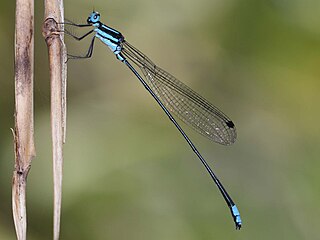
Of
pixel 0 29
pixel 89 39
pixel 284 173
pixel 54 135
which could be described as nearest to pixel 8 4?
pixel 0 29

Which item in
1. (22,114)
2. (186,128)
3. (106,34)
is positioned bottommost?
(22,114)

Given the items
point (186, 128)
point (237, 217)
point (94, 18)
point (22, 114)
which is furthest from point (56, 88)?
point (186, 128)

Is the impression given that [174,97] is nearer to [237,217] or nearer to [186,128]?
[186,128]

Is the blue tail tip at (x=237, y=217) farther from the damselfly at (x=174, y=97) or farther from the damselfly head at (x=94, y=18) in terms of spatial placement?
the damselfly head at (x=94, y=18)

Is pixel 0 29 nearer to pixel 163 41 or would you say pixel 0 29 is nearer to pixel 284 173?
pixel 163 41

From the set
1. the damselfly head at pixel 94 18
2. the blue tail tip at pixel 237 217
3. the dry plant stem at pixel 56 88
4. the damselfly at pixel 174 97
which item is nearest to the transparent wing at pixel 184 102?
the damselfly at pixel 174 97
